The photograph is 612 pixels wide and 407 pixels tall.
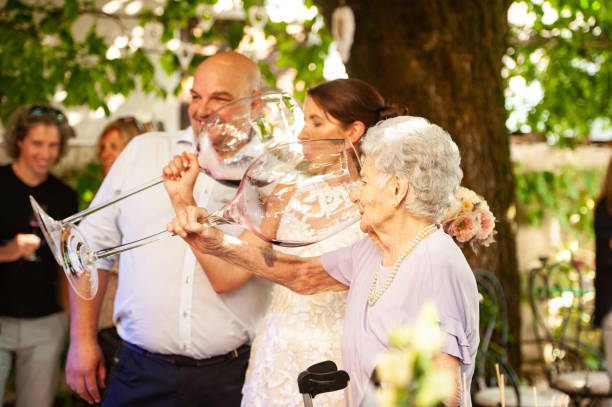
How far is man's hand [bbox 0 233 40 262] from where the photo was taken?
282 cm

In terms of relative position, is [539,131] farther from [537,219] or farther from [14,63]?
[14,63]

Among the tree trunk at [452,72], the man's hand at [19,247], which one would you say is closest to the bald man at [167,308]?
the man's hand at [19,247]

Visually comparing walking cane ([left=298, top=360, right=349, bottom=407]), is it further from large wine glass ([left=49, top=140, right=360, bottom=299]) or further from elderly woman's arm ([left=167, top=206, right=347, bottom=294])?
elderly woman's arm ([left=167, top=206, right=347, bottom=294])

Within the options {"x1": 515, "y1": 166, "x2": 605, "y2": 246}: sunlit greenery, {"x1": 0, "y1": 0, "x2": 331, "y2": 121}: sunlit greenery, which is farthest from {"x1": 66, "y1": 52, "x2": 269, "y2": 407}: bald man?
{"x1": 515, "y1": 166, "x2": 605, "y2": 246}: sunlit greenery

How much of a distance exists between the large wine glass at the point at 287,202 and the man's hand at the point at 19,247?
5.17 feet

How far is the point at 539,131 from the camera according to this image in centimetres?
630

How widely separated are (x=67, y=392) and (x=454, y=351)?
417 centimetres

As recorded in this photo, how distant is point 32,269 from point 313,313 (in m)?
1.80

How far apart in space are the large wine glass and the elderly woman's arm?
0.55ft

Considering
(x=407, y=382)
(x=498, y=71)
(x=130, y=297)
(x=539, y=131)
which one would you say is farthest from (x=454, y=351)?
(x=539, y=131)

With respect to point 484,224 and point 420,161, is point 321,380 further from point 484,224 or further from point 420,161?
point 484,224

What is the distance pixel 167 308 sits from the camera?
2031 millimetres

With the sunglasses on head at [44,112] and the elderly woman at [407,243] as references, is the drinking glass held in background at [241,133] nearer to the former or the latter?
the elderly woman at [407,243]

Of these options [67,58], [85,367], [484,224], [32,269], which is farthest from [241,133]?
[67,58]
